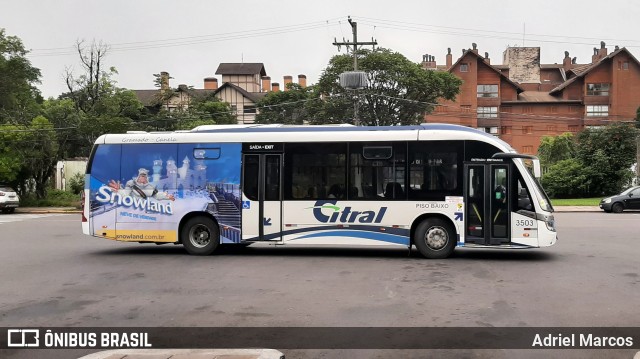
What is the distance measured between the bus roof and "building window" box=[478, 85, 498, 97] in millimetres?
58537

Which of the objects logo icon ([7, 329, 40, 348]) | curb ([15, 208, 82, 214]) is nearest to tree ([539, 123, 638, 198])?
curb ([15, 208, 82, 214])

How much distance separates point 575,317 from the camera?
7613 millimetres

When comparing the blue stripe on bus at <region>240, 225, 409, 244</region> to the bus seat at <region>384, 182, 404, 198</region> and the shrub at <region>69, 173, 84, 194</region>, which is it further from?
the shrub at <region>69, 173, 84, 194</region>

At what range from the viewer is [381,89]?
50188 mm

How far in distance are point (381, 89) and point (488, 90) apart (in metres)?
24.5


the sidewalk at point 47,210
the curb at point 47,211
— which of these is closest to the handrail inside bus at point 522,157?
the curb at point 47,211

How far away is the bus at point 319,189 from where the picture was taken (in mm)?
13023

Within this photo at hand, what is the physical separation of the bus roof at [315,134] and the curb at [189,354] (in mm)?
8378

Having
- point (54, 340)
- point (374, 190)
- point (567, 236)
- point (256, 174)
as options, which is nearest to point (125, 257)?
point (256, 174)

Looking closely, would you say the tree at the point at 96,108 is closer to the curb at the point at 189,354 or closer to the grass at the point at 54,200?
the grass at the point at 54,200

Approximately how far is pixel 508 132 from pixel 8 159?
2112 inches

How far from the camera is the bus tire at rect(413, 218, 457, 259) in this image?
13.1 metres

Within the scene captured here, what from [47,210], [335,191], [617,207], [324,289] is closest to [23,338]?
[324,289]

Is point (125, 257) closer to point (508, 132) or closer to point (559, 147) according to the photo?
point (559, 147)
